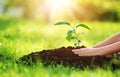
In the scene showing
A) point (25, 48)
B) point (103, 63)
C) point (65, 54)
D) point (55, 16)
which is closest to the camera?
point (103, 63)

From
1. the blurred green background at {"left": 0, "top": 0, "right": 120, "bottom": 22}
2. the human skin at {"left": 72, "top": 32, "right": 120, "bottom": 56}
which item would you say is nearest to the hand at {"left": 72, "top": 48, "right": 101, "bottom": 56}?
the human skin at {"left": 72, "top": 32, "right": 120, "bottom": 56}

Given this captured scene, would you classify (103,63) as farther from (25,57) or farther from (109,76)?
(25,57)

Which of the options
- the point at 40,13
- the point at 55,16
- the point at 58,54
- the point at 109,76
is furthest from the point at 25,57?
the point at 40,13

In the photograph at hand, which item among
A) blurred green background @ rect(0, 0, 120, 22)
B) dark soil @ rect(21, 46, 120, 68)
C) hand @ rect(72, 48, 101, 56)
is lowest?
dark soil @ rect(21, 46, 120, 68)

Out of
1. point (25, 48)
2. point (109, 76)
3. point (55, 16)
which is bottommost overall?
point (109, 76)

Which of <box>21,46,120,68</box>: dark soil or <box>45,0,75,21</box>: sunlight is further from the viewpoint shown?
<box>45,0,75,21</box>: sunlight

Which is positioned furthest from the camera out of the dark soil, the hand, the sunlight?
the sunlight

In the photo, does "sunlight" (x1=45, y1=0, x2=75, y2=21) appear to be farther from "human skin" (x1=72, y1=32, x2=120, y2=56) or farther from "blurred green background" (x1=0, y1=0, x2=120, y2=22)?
"human skin" (x1=72, y1=32, x2=120, y2=56)
